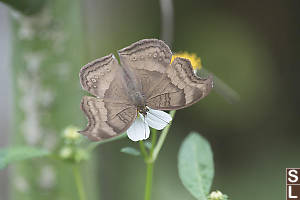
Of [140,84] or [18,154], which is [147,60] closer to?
[140,84]

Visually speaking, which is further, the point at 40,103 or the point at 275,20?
the point at 275,20

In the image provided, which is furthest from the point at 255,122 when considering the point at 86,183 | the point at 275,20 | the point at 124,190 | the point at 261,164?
the point at 86,183

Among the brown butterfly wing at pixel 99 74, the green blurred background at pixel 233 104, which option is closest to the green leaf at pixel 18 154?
the brown butterfly wing at pixel 99 74

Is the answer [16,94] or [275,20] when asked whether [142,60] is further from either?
[275,20]

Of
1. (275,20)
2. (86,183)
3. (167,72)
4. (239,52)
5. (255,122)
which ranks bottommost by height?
(86,183)

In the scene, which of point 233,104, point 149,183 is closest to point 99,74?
point 149,183

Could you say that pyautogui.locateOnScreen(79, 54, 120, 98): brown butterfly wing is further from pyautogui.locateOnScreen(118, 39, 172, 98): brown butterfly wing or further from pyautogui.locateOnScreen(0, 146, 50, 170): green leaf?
pyautogui.locateOnScreen(0, 146, 50, 170): green leaf
